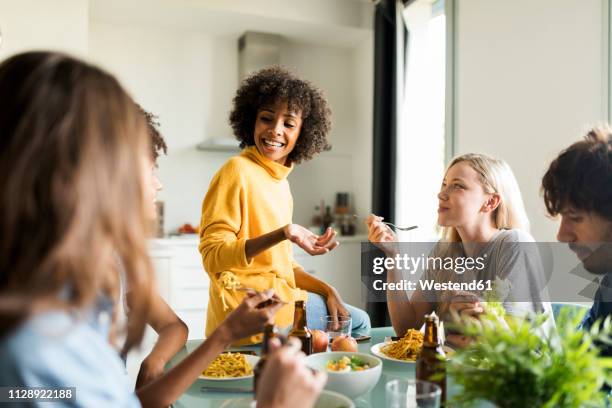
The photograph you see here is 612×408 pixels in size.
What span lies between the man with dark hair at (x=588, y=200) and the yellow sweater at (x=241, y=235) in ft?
2.86

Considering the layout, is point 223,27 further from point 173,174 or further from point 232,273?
point 232,273

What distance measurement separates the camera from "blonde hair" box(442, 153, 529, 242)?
5.72ft

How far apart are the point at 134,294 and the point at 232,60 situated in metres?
3.92

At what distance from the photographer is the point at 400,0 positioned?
3.68 metres

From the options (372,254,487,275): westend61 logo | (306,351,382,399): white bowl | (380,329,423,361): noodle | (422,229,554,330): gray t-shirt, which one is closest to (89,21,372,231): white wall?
(372,254,487,275): westend61 logo

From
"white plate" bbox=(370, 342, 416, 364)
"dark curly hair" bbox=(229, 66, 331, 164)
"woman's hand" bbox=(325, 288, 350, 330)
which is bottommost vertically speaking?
"white plate" bbox=(370, 342, 416, 364)

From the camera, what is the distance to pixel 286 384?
76 centimetres

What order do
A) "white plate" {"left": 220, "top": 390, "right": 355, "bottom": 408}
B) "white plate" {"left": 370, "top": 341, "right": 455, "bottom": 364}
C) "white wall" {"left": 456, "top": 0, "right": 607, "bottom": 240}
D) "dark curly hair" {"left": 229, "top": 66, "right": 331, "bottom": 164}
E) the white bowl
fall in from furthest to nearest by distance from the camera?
"white wall" {"left": 456, "top": 0, "right": 607, "bottom": 240} < "dark curly hair" {"left": 229, "top": 66, "right": 331, "bottom": 164} < "white plate" {"left": 370, "top": 341, "right": 455, "bottom": 364} < the white bowl < "white plate" {"left": 220, "top": 390, "right": 355, "bottom": 408}

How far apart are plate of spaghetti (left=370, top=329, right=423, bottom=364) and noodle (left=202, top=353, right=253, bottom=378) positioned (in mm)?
347

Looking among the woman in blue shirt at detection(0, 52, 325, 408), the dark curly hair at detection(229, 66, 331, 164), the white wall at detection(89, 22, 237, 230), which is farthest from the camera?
the white wall at detection(89, 22, 237, 230)

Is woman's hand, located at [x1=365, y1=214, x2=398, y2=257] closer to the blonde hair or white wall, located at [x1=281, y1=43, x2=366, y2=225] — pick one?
the blonde hair

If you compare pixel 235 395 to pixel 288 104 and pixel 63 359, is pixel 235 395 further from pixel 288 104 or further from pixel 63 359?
pixel 288 104

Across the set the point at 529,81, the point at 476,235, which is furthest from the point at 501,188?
the point at 529,81

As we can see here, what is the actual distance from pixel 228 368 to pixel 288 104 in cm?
108
